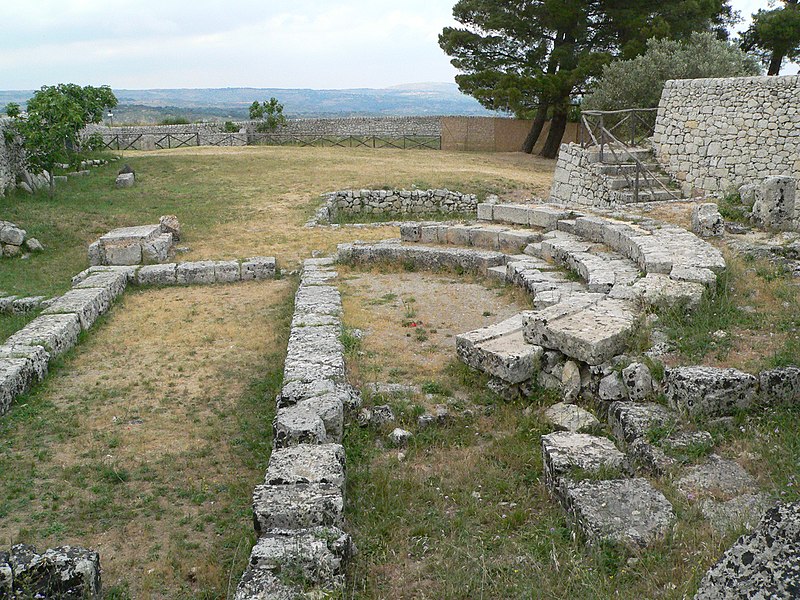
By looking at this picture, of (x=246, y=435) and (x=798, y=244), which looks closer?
(x=246, y=435)

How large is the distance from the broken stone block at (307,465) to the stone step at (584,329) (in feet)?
9.05

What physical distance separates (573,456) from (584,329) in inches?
87.8

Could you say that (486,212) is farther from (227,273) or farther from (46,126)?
(46,126)

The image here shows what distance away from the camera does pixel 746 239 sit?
11.8 metres

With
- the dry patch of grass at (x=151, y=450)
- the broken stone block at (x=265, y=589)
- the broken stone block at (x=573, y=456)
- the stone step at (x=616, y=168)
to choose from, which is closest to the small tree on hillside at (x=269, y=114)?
the stone step at (x=616, y=168)

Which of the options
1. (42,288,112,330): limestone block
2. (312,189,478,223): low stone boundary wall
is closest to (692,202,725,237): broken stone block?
(312,189,478,223): low stone boundary wall

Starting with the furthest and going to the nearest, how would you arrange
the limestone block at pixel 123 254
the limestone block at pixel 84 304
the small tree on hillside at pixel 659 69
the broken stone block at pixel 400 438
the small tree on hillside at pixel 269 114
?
the small tree on hillside at pixel 269 114 < the small tree on hillside at pixel 659 69 < the limestone block at pixel 123 254 < the limestone block at pixel 84 304 < the broken stone block at pixel 400 438

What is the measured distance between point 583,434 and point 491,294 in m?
5.58

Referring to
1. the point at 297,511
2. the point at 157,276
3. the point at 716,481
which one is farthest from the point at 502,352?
the point at 157,276

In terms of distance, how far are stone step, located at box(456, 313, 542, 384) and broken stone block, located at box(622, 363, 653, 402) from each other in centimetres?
104

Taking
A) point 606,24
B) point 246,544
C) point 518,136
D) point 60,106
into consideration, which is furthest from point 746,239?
point 518,136

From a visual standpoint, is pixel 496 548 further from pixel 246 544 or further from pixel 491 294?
pixel 491 294

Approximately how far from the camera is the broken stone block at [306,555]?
4250 millimetres

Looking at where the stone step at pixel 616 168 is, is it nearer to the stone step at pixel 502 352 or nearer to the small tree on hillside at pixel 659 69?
the small tree on hillside at pixel 659 69
